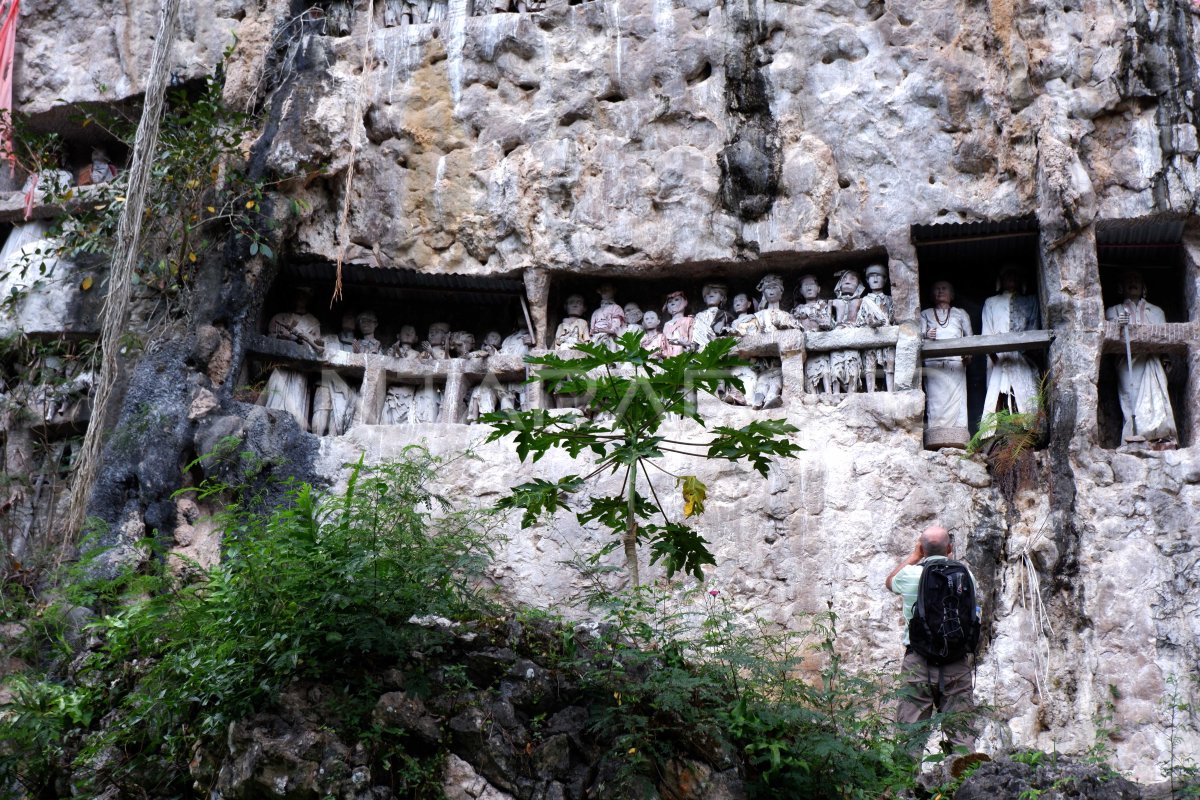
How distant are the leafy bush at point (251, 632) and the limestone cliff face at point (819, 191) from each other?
3.00m

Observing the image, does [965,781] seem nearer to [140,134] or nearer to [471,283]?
[471,283]

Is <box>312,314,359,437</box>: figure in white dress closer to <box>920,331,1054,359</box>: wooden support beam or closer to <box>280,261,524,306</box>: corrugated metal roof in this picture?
<box>280,261,524,306</box>: corrugated metal roof

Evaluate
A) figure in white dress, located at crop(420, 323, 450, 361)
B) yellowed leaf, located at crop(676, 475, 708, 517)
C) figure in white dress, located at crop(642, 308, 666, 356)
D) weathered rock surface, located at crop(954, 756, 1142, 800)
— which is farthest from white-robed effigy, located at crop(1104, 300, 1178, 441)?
figure in white dress, located at crop(420, 323, 450, 361)

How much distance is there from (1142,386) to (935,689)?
488 cm

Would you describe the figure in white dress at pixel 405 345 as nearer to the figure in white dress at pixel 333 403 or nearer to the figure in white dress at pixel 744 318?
the figure in white dress at pixel 333 403

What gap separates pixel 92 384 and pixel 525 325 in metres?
4.12

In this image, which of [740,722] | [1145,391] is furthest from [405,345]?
[740,722]

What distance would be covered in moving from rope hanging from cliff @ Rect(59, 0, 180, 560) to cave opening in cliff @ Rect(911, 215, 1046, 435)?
22.5 ft

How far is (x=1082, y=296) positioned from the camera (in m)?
10.6

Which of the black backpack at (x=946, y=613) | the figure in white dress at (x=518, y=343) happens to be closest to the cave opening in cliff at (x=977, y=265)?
the figure in white dress at (x=518, y=343)

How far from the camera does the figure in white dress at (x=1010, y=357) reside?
35.4 feet

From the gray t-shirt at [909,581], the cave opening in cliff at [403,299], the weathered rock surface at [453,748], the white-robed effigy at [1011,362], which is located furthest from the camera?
the cave opening in cliff at [403,299]

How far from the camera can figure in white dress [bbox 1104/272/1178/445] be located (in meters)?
10.4

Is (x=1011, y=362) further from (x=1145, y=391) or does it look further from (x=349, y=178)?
(x=349, y=178)
